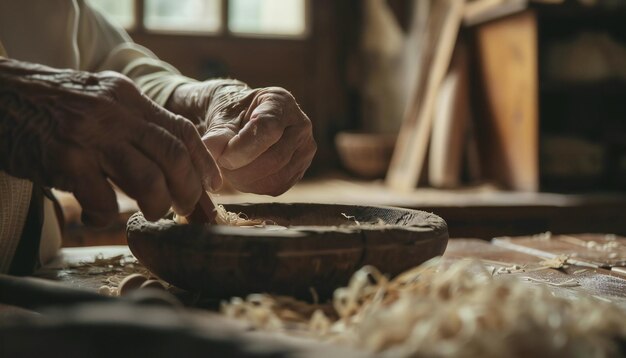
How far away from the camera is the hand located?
32.0 inches

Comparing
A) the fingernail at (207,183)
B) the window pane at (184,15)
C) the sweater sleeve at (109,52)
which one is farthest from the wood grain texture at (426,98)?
the fingernail at (207,183)

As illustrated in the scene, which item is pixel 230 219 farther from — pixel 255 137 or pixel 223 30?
pixel 223 30

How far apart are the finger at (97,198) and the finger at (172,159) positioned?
0.21 feet

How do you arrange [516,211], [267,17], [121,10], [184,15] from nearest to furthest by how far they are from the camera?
[516,211], [121,10], [184,15], [267,17]

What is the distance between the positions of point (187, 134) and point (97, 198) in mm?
134

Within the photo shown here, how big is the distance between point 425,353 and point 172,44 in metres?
4.17

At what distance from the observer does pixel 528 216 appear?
9.43 feet

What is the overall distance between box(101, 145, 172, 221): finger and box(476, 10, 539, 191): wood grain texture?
2.64 meters

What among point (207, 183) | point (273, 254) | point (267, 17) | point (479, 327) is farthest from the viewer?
point (267, 17)

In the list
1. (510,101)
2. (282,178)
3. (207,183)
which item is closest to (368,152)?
(510,101)

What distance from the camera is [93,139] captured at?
812 millimetres

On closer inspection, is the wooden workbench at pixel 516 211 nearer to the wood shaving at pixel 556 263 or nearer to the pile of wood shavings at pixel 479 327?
the wood shaving at pixel 556 263

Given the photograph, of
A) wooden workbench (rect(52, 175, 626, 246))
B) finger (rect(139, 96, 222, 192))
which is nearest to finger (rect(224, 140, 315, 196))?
finger (rect(139, 96, 222, 192))

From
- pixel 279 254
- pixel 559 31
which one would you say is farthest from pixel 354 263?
pixel 559 31
